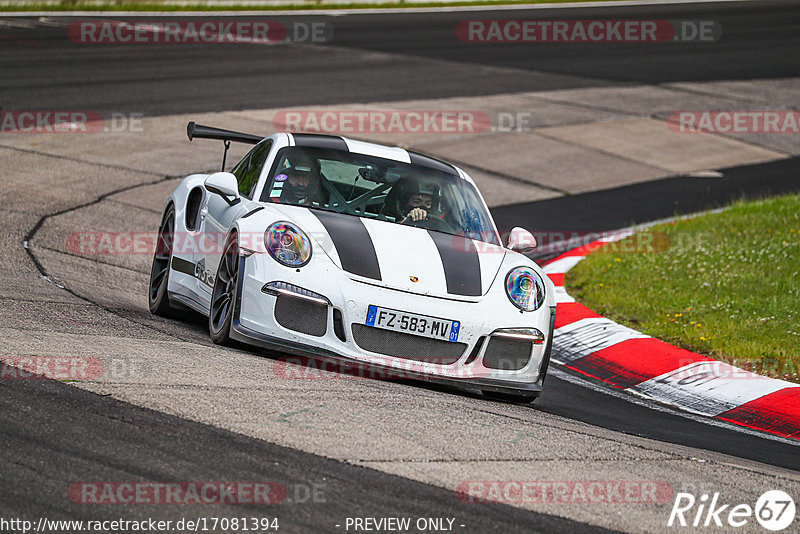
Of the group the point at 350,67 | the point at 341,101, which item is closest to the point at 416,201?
the point at 341,101

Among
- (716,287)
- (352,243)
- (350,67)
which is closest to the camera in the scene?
(352,243)

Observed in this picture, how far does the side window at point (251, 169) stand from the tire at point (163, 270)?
2.03ft

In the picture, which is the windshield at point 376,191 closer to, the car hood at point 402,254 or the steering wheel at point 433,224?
the steering wheel at point 433,224

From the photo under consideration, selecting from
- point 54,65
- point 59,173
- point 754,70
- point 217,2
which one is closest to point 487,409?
point 59,173

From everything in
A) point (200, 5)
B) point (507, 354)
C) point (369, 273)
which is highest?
point (200, 5)

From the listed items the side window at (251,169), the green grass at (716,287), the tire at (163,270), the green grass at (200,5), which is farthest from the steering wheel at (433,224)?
the green grass at (200,5)

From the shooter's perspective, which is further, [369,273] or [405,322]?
[369,273]

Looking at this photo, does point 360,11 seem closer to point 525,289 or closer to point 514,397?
point 525,289

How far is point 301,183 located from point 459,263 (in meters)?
1.25

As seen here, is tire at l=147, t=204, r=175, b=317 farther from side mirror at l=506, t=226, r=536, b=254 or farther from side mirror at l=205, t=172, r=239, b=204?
side mirror at l=506, t=226, r=536, b=254

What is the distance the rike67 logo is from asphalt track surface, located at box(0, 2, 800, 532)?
45 cm

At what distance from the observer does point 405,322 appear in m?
5.80

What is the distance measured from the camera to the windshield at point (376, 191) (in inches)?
270

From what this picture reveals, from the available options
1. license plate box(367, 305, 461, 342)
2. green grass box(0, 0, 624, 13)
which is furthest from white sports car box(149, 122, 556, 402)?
green grass box(0, 0, 624, 13)
